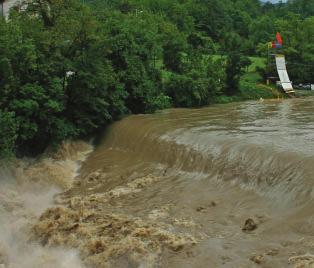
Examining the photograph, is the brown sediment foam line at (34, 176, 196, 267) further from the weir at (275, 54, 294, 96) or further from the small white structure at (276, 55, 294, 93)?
the small white structure at (276, 55, 294, 93)

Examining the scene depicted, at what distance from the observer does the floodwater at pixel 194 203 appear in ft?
35.3

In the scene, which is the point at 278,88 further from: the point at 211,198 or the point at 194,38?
the point at 211,198

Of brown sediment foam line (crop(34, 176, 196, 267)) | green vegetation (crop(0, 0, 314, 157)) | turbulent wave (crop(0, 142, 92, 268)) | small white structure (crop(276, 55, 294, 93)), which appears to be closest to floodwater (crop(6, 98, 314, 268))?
brown sediment foam line (crop(34, 176, 196, 267))

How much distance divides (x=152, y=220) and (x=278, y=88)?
132ft

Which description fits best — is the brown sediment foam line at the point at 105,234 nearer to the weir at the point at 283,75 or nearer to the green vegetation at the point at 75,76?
the green vegetation at the point at 75,76

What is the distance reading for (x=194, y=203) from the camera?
46.0ft

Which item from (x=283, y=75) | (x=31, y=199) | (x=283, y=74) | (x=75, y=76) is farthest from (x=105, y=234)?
(x=283, y=74)

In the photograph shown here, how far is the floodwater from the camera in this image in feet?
35.3

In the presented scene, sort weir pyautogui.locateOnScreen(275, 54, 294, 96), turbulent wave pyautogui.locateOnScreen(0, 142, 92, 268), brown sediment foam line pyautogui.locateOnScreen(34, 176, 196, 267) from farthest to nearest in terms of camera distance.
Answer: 1. weir pyautogui.locateOnScreen(275, 54, 294, 96)
2. turbulent wave pyautogui.locateOnScreen(0, 142, 92, 268)
3. brown sediment foam line pyautogui.locateOnScreen(34, 176, 196, 267)

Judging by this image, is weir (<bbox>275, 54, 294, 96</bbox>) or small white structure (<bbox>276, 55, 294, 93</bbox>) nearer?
weir (<bbox>275, 54, 294, 96</bbox>)

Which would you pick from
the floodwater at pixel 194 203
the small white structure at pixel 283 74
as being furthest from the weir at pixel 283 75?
the floodwater at pixel 194 203

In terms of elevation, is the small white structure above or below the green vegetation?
below

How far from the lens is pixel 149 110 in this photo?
1137 inches

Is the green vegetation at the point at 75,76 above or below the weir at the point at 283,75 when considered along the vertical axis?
above
